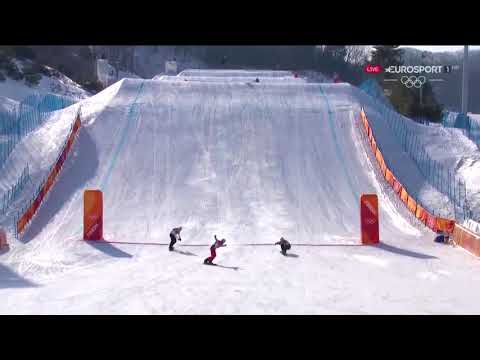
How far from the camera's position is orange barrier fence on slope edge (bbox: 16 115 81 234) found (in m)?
13.9

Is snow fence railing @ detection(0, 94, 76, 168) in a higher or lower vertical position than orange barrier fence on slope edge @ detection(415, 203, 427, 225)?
higher

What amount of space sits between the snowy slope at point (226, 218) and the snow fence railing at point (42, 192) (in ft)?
0.77

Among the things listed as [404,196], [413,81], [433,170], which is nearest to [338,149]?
[433,170]

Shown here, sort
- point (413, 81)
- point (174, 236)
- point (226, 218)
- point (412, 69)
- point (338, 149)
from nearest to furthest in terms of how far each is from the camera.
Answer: point (174, 236)
point (226, 218)
point (338, 149)
point (413, 81)
point (412, 69)

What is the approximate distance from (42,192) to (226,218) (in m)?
5.14

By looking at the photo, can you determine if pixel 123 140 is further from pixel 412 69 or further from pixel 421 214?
pixel 412 69

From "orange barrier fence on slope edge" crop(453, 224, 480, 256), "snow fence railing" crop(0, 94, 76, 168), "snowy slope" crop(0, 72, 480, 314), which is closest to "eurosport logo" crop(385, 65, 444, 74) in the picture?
"snowy slope" crop(0, 72, 480, 314)

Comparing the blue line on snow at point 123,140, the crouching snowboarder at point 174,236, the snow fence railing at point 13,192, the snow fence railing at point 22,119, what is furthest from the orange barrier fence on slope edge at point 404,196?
the snow fence railing at point 22,119

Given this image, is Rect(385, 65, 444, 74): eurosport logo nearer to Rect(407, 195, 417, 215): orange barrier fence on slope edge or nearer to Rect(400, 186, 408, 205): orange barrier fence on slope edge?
Rect(400, 186, 408, 205): orange barrier fence on slope edge

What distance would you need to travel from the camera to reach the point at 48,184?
51.7 ft

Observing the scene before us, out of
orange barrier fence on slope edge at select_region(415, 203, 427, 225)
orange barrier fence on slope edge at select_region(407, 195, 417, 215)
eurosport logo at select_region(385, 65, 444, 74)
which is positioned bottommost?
orange barrier fence on slope edge at select_region(415, 203, 427, 225)

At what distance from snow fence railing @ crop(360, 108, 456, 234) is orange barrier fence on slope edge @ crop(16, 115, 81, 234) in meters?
10.1

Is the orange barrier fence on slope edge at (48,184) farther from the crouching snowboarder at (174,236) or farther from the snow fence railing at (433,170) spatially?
the snow fence railing at (433,170)

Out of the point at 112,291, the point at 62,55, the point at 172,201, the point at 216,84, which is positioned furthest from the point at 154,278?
the point at 62,55
